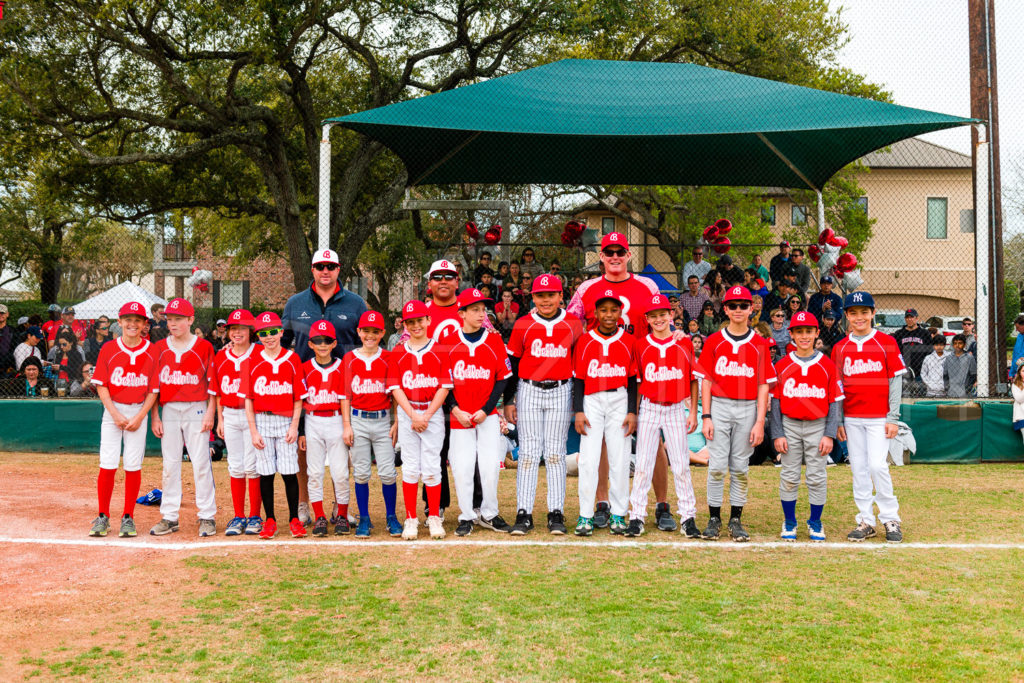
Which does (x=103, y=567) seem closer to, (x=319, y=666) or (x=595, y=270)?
(x=319, y=666)

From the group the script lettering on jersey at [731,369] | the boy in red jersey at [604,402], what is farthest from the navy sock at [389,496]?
the script lettering on jersey at [731,369]

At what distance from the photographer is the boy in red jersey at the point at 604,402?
20.5 feet

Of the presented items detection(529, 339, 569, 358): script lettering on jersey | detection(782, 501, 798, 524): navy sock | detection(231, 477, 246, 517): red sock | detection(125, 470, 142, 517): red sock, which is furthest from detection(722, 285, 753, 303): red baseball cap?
detection(125, 470, 142, 517): red sock

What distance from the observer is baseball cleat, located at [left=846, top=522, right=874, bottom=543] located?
6.21 m

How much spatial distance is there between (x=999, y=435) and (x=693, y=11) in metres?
11.7

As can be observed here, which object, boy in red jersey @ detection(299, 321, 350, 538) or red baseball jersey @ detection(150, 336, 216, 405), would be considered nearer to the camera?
boy in red jersey @ detection(299, 321, 350, 538)

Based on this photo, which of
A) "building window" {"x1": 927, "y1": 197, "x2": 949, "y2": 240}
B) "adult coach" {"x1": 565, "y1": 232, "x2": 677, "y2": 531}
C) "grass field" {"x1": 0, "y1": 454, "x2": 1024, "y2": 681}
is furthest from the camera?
"building window" {"x1": 927, "y1": 197, "x2": 949, "y2": 240}

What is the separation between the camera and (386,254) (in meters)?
29.6

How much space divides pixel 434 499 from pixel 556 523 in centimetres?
92

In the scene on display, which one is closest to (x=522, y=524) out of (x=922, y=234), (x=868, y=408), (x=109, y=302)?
(x=868, y=408)

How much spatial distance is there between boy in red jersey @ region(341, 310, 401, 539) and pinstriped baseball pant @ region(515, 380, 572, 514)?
972 millimetres

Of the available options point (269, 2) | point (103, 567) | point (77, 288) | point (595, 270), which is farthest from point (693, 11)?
point (77, 288)

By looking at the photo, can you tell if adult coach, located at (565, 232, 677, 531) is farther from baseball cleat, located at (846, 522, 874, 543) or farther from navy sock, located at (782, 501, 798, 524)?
baseball cleat, located at (846, 522, 874, 543)

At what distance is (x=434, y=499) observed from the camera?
20.8 feet
